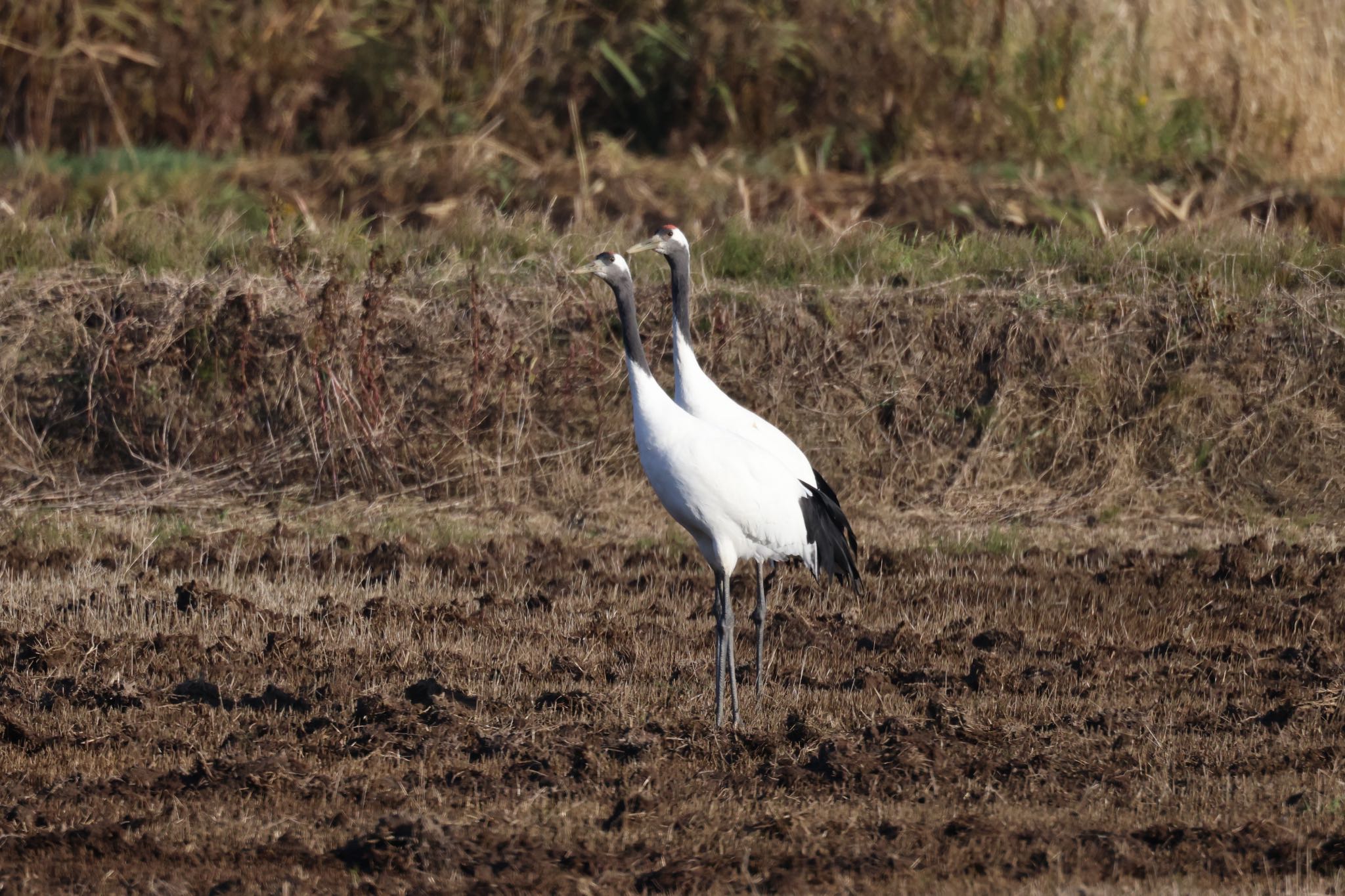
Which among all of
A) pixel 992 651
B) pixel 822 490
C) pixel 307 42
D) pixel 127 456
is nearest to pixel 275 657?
pixel 822 490

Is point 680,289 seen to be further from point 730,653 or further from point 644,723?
point 644,723

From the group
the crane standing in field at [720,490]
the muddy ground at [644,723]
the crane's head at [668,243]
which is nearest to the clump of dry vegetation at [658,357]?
the muddy ground at [644,723]

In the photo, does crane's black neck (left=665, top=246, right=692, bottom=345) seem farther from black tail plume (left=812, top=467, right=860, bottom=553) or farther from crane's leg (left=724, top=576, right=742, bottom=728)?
crane's leg (left=724, top=576, right=742, bottom=728)

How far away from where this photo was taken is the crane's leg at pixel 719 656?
6.15 metres

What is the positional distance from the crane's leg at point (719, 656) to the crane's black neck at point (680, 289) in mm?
1119

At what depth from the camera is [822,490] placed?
7203 mm

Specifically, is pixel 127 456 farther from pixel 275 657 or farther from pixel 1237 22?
pixel 1237 22

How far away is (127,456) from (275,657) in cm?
427

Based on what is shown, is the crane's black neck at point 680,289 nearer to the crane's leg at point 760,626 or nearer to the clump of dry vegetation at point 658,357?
the crane's leg at point 760,626

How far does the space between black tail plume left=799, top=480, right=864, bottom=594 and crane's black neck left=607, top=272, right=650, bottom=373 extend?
0.84m

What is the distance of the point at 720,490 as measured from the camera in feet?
21.2

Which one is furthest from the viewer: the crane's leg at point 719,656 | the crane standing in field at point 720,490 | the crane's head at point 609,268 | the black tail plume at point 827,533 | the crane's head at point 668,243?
the crane's head at point 668,243

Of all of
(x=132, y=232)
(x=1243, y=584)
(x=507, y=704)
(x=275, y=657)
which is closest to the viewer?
(x=507, y=704)

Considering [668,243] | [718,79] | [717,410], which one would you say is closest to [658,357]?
[668,243]
